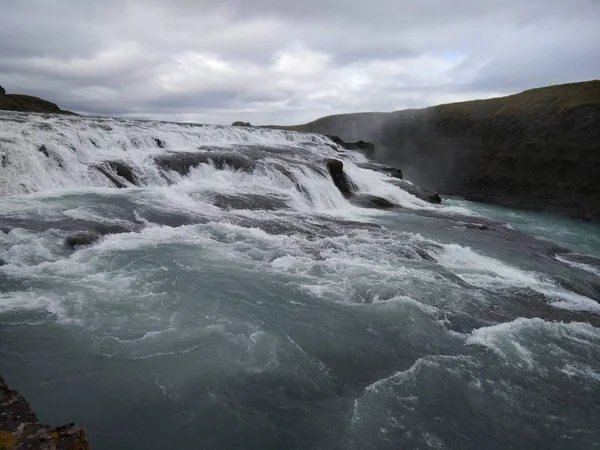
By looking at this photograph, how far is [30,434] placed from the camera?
3.19 m

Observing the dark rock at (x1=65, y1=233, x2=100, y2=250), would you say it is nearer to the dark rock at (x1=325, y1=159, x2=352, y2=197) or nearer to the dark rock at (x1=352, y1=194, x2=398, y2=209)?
the dark rock at (x1=352, y1=194, x2=398, y2=209)

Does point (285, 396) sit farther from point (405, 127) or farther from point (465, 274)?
point (405, 127)

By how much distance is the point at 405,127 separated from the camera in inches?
1967

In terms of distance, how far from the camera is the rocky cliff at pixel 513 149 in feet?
106

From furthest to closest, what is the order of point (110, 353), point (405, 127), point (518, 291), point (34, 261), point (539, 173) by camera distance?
point (405, 127)
point (539, 173)
point (518, 291)
point (34, 261)
point (110, 353)

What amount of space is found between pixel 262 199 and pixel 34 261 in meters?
9.36

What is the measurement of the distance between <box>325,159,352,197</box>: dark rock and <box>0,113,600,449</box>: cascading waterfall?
6.77m

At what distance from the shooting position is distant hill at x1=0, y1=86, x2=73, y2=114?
44375mm

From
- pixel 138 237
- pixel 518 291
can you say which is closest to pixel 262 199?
pixel 138 237

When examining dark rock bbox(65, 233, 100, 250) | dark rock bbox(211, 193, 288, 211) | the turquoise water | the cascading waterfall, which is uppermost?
dark rock bbox(211, 193, 288, 211)

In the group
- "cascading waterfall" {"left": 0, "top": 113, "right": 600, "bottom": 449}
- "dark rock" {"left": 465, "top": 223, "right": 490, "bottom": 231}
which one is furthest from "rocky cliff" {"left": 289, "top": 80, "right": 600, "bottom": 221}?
"cascading waterfall" {"left": 0, "top": 113, "right": 600, "bottom": 449}

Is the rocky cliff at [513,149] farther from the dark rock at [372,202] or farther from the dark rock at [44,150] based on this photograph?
the dark rock at [44,150]

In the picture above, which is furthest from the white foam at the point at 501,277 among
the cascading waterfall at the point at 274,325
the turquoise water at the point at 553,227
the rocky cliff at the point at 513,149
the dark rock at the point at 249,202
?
the rocky cliff at the point at 513,149

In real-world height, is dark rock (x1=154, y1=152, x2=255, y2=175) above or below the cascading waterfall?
above
